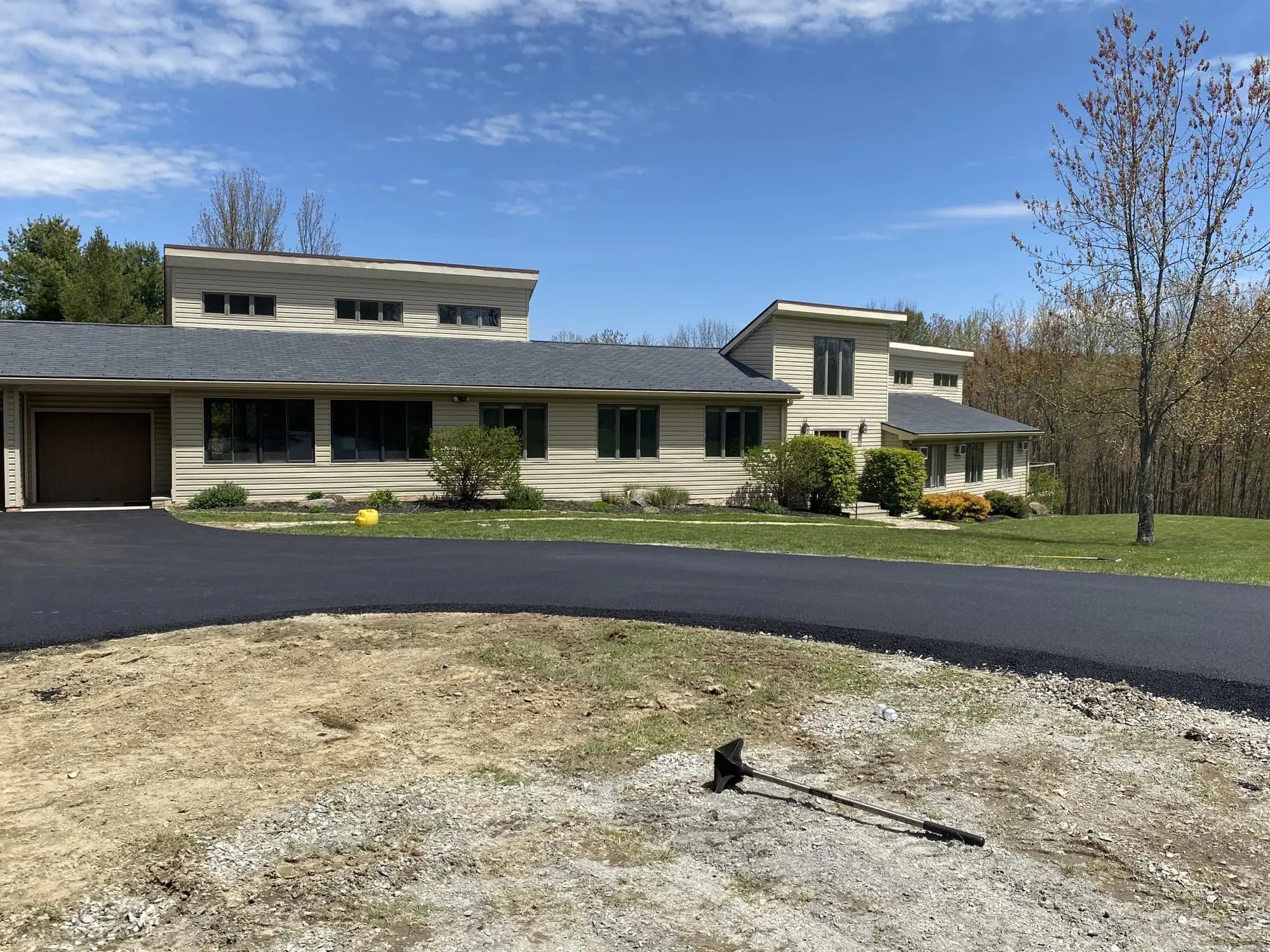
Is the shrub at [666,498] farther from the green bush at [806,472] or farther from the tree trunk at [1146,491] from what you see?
the tree trunk at [1146,491]

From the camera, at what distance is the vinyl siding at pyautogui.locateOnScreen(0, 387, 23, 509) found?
16469 mm

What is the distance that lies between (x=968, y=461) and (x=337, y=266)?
21930mm

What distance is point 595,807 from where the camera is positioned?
414cm

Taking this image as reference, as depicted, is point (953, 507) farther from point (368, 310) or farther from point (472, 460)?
point (368, 310)

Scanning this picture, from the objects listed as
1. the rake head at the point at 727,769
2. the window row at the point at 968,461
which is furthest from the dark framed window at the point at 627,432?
the rake head at the point at 727,769

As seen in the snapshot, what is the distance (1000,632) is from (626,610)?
3.52 metres

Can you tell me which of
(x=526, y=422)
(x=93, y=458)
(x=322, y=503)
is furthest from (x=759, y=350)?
(x=93, y=458)

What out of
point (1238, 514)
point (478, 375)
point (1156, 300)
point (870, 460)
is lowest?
point (1238, 514)

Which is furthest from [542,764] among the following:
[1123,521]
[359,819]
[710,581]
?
[1123,521]

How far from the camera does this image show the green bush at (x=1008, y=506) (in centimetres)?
2827

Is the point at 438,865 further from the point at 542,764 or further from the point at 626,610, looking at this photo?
the point at 626,610

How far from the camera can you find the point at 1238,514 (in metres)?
31.8

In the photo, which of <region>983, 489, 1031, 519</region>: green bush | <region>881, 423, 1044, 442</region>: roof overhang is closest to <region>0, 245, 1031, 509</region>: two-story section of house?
<region>881, 423, 1044, 442</region>: roof overhang

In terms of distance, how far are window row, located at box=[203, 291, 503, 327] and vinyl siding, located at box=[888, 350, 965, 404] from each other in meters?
16.3
